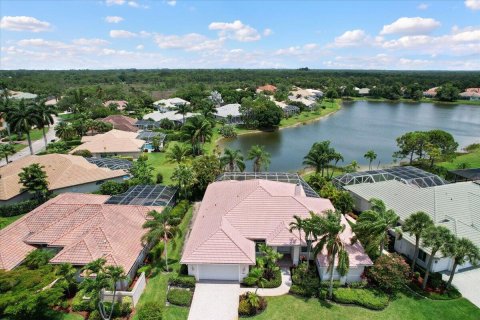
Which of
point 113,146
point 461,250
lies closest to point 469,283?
point 461,250

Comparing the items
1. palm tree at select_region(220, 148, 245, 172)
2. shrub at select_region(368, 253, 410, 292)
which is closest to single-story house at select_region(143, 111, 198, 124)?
palm tree at select_region(220, 148, 245, 172)

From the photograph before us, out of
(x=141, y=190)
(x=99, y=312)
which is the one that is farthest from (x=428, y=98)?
(x=99, y=312)

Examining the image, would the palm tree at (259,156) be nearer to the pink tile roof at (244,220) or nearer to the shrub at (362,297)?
the pink tile roof at (244,220)

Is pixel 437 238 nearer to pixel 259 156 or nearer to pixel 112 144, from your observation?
pixel 259 156

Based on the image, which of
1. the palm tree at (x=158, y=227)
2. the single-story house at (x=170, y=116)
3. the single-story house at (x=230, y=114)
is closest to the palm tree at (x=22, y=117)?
the single-story house at (x=170, y=116)

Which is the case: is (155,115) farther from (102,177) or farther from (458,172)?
(458,172)

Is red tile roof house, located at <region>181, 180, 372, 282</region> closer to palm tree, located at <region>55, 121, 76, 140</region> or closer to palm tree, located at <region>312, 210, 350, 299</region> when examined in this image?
palm tree, located at <region>312, 210, 350, 299</region>
